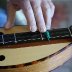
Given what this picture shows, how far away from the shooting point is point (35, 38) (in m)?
0.80

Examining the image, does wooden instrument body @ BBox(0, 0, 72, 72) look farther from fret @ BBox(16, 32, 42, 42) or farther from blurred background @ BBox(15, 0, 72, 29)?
blurred background @ BBox(15, 0, 72, 29)

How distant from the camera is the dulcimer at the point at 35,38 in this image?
786mm

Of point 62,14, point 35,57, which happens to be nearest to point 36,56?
point 35,57

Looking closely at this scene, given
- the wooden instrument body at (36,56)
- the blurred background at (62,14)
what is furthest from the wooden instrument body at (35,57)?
the blurred background at (62,14)

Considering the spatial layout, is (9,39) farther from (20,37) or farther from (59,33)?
(59,33)

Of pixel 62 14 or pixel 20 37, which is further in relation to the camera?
pixel 62 14

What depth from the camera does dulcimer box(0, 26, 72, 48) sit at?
2.58 feet

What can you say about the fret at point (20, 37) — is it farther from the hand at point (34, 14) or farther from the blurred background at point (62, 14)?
the blurred background at point (62, 14)

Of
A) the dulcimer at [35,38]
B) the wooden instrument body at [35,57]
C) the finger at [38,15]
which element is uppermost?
the finger at [38,15]

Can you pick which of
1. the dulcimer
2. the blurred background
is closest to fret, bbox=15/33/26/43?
the dulcimer

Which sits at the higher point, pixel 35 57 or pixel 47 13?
pixel 47 13

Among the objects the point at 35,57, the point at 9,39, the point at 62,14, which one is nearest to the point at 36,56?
the point at 35,57

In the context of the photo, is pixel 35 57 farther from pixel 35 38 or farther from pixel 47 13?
pixel 47 13

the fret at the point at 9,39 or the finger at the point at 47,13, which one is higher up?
the finger at the point at 47,13
